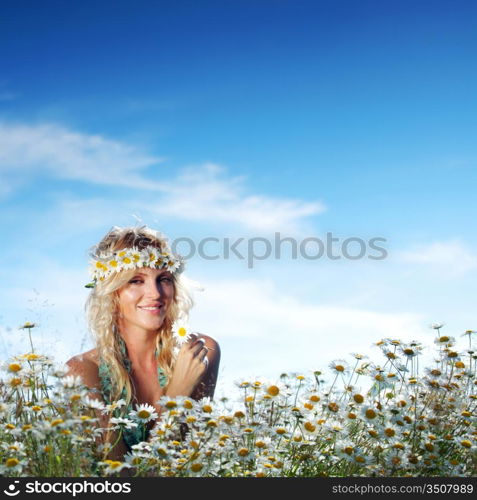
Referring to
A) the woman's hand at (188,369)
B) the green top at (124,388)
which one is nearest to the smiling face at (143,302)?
the green top at (124,388)

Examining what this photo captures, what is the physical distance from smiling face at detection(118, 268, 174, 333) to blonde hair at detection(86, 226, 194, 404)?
7 cm

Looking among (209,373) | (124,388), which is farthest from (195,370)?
(124,388)

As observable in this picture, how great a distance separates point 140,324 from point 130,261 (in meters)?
0.57

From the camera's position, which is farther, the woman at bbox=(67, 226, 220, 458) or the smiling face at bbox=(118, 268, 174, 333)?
the smiling face at bbox=(118, 268, 174, 333)

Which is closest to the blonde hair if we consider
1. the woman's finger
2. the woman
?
the woman

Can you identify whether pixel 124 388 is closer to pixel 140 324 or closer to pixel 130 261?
pixel 140 324

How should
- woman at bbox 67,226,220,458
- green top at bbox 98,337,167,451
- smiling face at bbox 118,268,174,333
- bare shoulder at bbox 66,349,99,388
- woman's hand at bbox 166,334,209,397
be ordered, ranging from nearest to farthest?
green top at bbox 98,337,167,451 < woman's hand at bbox 166,334,209,397 < bare shoulder at bbox 66,349,99,388 < woman at bbox 67,226,220,458 < smiling face at bbox 118,268,174,333

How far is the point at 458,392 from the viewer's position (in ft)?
17.6

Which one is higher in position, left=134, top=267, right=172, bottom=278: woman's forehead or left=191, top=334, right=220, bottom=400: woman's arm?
left=134, top=267, right=172, bottom=278: woman's forehead

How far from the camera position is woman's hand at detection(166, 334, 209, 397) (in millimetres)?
5551

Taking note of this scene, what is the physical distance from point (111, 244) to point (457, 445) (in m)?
3.40

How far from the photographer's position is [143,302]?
19.5 feet

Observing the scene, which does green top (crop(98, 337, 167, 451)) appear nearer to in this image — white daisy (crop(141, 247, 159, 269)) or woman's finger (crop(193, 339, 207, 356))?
woman's finger (crop(193, 339, 207, 356))

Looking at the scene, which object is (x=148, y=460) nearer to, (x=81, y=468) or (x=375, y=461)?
(x=81, y=468)
